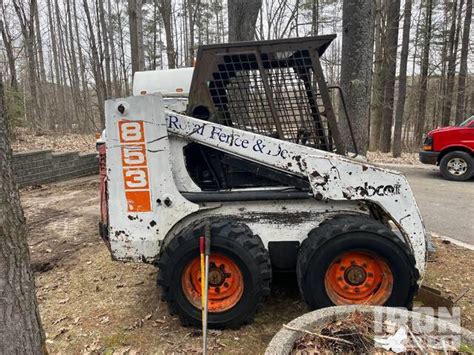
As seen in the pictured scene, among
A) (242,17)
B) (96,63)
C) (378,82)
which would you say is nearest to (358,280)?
(242,17)

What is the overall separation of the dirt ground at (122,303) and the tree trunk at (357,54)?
233 cm

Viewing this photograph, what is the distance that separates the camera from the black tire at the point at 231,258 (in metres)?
3.03

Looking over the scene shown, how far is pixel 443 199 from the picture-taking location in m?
7.94

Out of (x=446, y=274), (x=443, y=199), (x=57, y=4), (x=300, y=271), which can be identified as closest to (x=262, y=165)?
(x=300, y=271)

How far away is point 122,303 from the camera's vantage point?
12.2 feet

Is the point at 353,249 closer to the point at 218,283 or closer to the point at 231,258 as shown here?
the point at 231,258

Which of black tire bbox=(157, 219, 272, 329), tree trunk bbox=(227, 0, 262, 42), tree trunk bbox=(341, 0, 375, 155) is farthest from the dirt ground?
tree trunk bbox=(227, 0, 262, 42)

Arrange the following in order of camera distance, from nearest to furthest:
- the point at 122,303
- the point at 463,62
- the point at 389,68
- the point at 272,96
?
the point at 272,96 < the point at 122,303 < the point at 389,68 < the point at 463,62

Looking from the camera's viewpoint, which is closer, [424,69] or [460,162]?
[460,162]

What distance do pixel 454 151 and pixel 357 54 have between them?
21.3ft

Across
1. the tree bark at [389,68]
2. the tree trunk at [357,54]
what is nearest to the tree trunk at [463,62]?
the tree bark at [389,68]

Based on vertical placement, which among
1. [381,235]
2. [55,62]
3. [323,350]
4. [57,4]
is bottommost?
[323,350]

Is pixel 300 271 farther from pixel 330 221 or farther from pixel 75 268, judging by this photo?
pixel 75 268

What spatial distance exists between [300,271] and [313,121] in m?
1.35
